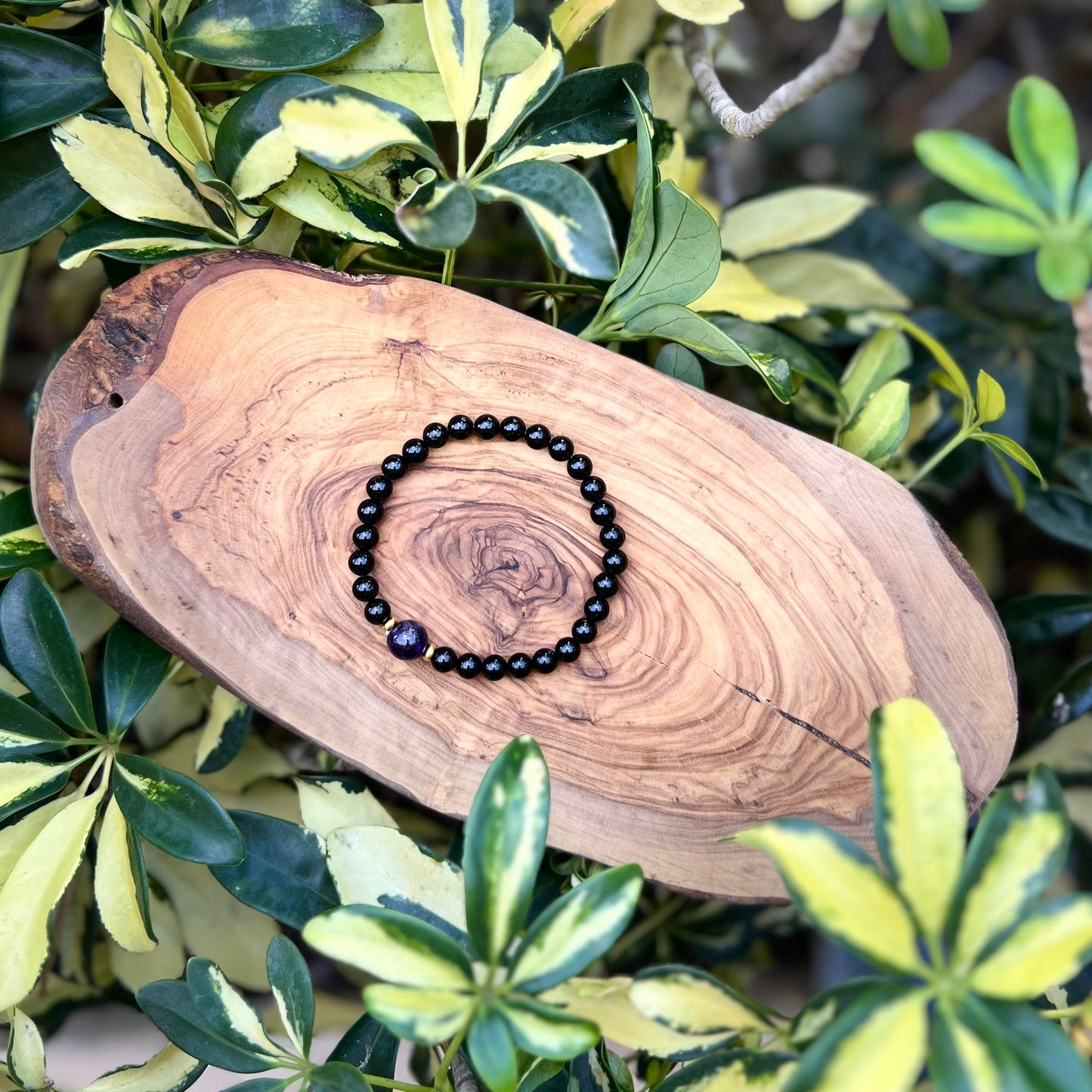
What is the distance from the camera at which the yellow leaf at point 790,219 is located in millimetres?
992

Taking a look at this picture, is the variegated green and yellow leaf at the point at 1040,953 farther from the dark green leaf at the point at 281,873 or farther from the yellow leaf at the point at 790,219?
the yellow leaf at the point at 790,219

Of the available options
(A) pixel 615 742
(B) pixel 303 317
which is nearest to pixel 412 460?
(B) pixel 303 317

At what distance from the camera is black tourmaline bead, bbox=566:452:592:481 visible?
74cm

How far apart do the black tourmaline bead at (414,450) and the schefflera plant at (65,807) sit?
284 millimetres

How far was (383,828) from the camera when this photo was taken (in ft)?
2.29

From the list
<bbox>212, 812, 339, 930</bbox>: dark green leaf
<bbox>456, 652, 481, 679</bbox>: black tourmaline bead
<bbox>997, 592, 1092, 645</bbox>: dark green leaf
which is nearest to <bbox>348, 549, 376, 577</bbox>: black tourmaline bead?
<bbox>456, 652, 481, 679</bbox>: black tourmaline bead

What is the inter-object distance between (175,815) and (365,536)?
248mm

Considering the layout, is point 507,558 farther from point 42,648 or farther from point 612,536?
point 42,648

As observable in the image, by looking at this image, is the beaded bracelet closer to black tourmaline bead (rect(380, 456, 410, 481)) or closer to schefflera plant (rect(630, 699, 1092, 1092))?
black tourmaline bead (rect(380, 456, 410, 481))

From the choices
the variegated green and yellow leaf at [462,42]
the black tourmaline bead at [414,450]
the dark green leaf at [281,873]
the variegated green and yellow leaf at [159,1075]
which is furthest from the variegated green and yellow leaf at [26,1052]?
the variegated green and yellow leaf at [462,42]

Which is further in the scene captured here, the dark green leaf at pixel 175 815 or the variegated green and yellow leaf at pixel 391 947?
the dark green leaf at pixel 175 815

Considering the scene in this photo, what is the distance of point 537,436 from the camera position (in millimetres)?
746

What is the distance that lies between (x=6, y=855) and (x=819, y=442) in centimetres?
70

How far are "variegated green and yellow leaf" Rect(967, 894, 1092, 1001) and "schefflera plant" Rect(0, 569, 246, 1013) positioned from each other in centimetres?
48
